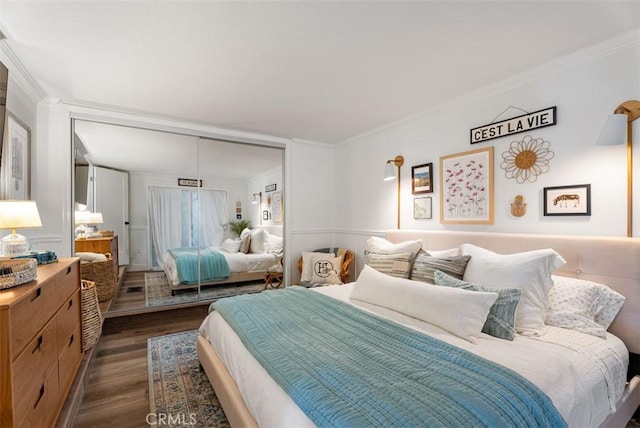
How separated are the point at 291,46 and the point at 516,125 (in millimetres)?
1879

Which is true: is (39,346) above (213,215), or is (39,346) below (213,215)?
below

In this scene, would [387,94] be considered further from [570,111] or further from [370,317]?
[370,317]

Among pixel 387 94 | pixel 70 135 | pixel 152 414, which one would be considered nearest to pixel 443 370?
pixel 152 414

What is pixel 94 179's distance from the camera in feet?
10.7

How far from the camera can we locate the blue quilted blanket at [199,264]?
12.0 ft

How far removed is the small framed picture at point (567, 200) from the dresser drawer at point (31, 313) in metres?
3.19

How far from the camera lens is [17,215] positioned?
1.84 metres

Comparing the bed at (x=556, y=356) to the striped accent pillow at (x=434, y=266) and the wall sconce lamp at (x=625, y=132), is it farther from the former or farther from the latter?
the striped accent pillow at (x=434, y=266)

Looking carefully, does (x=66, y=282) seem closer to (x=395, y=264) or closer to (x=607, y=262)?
(x=395, y=264)

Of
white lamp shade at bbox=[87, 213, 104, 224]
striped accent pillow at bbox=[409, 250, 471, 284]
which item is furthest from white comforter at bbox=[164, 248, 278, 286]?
striped accent pillow at bbox=[409, 250, 471, 284]

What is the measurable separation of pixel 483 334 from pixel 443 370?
590 millimetres

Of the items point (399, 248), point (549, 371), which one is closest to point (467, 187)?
point (399, 248)

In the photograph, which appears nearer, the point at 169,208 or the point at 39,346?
the point at 39,346

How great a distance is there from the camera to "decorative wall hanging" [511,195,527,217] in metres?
2.33
